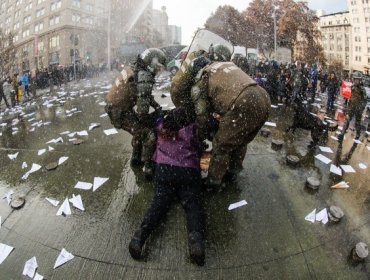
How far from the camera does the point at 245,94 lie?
133 inches

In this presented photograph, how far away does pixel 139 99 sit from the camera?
426cm

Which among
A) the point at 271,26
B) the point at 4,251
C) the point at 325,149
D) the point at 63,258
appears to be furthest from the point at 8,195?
the point at 271,26

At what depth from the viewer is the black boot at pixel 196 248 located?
2807 mm

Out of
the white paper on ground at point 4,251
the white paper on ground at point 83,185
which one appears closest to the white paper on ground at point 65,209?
the white paper on ground at point 83,185

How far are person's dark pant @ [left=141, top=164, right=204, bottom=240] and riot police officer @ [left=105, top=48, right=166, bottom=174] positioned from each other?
83 cm

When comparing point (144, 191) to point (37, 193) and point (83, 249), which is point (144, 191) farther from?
point (37, 193)

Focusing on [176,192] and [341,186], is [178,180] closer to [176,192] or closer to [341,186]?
[176,192]

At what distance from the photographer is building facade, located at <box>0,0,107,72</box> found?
44.5 metres

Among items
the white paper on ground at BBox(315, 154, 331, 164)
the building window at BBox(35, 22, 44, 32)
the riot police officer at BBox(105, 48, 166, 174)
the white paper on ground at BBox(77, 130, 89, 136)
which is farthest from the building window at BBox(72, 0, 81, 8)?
the white paper on ground at BBox(315, 154, 331, 164)

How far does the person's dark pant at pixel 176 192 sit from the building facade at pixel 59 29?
131 feet

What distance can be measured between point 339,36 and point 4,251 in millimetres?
94081

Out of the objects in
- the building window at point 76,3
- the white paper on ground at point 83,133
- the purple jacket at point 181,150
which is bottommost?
the white paper on ground at point 83,133

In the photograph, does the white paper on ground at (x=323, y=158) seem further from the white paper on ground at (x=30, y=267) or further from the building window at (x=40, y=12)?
the building window at (x=40, y=12)

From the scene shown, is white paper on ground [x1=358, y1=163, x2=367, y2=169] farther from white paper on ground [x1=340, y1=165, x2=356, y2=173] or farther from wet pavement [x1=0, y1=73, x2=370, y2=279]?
white paper on ground [x1=340, y1=165, x2=356, y2=173]
